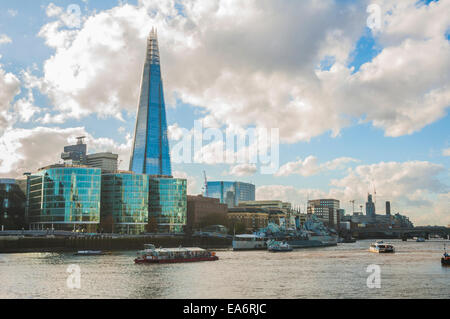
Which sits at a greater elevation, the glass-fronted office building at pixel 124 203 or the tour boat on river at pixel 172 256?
the glass-fronted office building at pixel 124 203

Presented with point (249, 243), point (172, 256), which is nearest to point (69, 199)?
point (249, 243)

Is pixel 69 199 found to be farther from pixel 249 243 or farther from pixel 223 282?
pixel 223 282

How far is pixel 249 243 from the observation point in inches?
6265

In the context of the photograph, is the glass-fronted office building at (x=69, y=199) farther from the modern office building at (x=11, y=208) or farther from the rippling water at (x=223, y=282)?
the rippling water at (x=223, y=282)

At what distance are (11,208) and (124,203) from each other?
135 feet

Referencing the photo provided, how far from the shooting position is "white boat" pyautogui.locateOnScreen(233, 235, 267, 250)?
15625cm

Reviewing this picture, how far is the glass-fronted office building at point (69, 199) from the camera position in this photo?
174 metres

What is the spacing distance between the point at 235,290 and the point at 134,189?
14227 centimetres

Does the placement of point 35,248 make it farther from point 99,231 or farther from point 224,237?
point 224,237

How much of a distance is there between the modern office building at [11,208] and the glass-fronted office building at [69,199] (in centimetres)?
1130

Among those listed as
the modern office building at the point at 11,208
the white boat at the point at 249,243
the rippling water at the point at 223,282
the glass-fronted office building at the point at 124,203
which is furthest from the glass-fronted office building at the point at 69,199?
the rippling water at the point at 223,282

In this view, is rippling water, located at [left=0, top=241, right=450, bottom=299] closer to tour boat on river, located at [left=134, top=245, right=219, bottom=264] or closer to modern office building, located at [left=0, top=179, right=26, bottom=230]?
tour boat on river, located at [left=134, top=245, right=219, bottom=264]

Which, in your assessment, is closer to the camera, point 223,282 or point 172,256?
point 223,282
